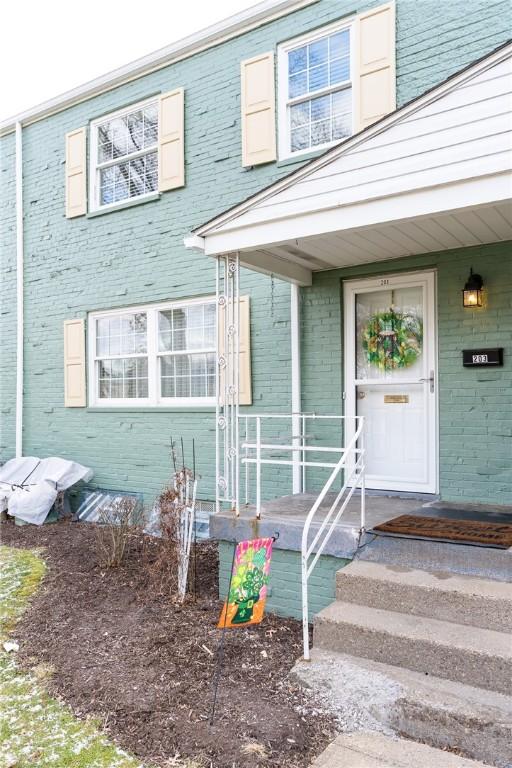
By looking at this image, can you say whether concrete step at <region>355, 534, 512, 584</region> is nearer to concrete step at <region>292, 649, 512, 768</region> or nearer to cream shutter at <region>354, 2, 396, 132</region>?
concrete step at <region>292, 649, 512, 768</region>

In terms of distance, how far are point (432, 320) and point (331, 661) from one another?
3.22 m

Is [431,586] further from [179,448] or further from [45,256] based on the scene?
[45,256]

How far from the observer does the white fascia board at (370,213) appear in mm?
3439

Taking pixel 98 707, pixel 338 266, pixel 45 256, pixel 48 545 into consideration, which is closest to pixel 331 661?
pixel 98 707

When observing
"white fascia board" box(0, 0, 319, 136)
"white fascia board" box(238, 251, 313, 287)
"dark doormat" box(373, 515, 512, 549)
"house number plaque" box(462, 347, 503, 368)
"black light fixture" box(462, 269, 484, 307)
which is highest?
"white fascia board" box(0, 0, 319, 136)

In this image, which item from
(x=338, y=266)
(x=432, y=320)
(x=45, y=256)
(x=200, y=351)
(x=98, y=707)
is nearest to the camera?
(x=98, y=707)

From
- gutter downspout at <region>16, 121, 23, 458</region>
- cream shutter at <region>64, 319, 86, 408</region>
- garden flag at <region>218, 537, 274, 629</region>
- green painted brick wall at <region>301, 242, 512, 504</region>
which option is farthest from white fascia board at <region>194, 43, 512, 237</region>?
gutter downspout at <region>16, 121, 23, 458</region>

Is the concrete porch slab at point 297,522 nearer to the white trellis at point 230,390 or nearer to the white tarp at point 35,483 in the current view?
the white trellis at point 230,390

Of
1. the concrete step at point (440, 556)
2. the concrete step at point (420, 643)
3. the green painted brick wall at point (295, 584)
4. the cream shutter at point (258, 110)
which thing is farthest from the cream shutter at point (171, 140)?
the concrete step at point (420, 643)

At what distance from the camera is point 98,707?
299cm

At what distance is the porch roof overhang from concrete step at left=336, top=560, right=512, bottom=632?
2.27m

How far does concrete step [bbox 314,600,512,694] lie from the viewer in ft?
9.43

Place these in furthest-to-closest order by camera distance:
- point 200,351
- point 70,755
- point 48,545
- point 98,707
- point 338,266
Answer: point 200,351 < point 48,545 < point 338,266 < point 98,707 < point 70,755

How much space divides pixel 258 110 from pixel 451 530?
488cm
